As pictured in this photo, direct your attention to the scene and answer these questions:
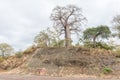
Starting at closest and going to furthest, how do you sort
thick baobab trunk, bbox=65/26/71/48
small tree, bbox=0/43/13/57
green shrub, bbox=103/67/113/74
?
1. green shrub, bbox=103/67/113/74
2. thick baobab trunk, bbox=65/26/71/48
3. small tree, bbox=0/43/13/57

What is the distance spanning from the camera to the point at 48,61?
28.8 metres

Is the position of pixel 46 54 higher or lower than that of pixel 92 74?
higher

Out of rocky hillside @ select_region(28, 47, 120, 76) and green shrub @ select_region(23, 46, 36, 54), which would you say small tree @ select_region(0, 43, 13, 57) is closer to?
green shrub @ select_region(23, 46, 36, 54)

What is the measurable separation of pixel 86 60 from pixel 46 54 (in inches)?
257

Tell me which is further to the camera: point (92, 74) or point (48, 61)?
point (48, 61)

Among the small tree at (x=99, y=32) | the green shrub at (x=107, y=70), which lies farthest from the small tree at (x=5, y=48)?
the green shrub at (x=107, y=70)

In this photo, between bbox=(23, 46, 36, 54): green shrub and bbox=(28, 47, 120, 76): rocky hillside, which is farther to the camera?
bbox=(23, 46, 36, 54): green shrub

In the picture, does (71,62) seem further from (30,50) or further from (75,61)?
(30,50)

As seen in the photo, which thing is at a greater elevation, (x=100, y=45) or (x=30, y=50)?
(x=100, y=45)

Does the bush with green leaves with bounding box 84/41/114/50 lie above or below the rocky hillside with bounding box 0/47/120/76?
above

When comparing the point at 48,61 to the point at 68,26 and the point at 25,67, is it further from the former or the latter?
the point at 68,26

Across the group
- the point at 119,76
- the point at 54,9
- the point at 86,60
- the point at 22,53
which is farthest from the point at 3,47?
the point at 119,76

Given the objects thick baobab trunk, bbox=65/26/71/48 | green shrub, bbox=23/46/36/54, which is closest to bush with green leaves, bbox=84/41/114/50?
thick baobab trunk, bbox=65/26/71/48

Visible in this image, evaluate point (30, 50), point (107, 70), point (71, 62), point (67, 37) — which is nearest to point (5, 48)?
point (30, 50)
